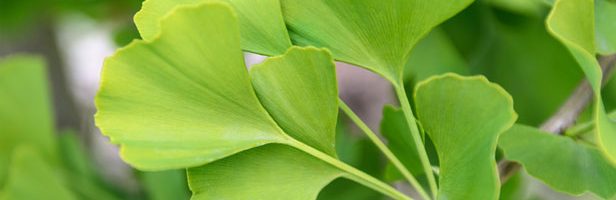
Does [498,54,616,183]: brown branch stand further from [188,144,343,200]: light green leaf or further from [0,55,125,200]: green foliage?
[0,55,125,200]: green foliage

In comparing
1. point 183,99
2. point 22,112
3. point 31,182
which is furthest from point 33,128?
point 183,99

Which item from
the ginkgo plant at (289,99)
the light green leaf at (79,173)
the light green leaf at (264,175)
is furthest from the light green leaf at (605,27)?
the light green leaf at (79,173)

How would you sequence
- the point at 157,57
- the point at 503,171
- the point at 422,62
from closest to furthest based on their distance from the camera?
the point at 157,57 → the point at 503,171 → the point at 422,62

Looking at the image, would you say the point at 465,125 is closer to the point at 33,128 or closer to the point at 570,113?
the point at 570,113

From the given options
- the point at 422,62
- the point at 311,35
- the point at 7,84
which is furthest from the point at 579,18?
the point at 7,84

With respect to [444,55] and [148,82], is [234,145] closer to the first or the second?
[148,82]

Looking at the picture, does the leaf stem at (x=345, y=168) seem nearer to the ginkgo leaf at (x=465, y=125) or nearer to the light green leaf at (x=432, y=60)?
the ginkgo leaf at (x=465, y=125)
